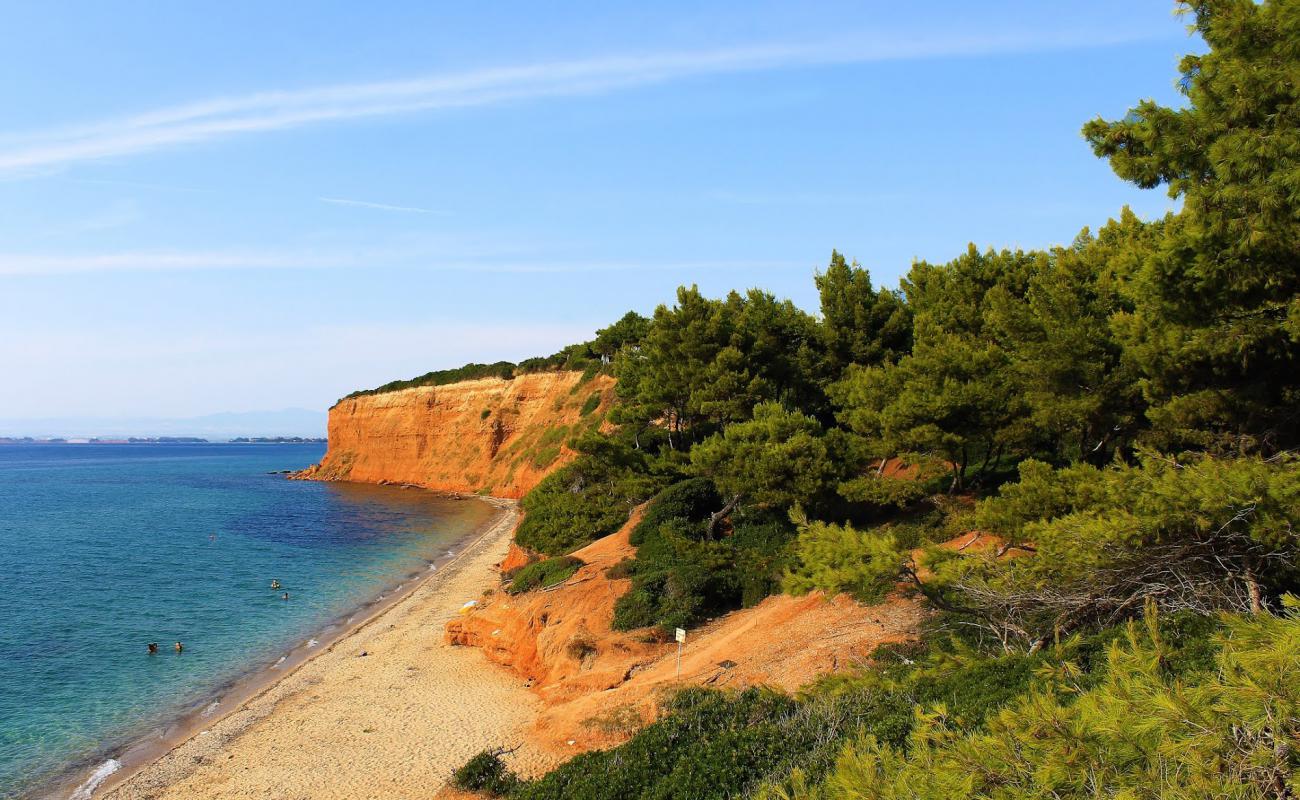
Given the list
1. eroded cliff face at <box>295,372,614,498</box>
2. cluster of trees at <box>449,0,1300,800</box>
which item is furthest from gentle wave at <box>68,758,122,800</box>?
eroded cliff face at <box>295,372,614,498</box>

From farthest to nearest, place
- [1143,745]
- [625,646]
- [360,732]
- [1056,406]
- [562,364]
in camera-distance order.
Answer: [562,364]
[625,646]
[360,732]
[1056,406]
[1143,745]

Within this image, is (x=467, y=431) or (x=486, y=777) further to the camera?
(x=467, y=431)

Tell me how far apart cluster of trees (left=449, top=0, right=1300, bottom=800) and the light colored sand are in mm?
4158

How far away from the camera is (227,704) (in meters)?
20.6

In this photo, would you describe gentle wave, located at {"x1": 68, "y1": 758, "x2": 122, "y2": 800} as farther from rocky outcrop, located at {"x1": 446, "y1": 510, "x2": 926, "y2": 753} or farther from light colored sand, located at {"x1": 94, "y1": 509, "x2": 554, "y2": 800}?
rocky outcrop, located at {"x1": 446, "y1": 510, "x2": 926, "y2": 753}

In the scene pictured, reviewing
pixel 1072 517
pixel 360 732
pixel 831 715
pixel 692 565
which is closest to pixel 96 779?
pixel 360 732

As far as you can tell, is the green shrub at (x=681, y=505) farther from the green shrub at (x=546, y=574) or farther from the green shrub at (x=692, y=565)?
the green shrub at (x=546, y=574)

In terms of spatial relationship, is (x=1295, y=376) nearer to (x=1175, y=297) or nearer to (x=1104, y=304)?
(x=1175, y=297)

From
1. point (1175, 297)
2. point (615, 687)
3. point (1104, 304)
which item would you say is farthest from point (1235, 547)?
point (615, 687)

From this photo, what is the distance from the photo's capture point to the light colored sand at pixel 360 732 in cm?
1562

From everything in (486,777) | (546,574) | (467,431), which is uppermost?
(467,431)

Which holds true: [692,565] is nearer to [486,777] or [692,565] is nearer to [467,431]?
[486,777]

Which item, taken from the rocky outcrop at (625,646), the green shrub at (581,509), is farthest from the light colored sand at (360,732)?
the green shrub at (581,509)

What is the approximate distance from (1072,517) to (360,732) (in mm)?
16561
